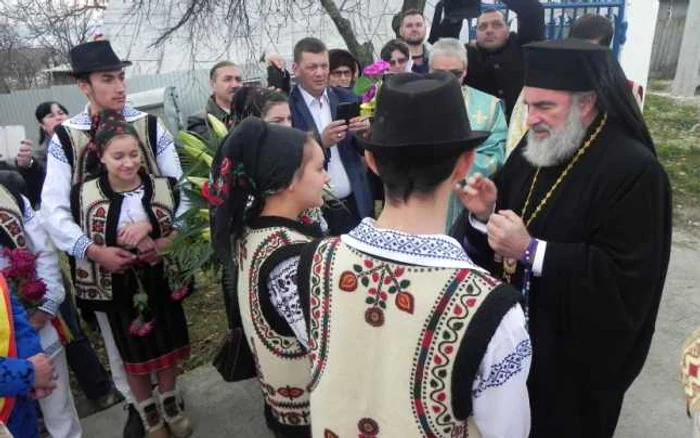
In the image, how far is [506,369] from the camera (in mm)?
1296

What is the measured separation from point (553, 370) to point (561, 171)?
836mm

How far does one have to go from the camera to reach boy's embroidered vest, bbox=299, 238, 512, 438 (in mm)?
1275

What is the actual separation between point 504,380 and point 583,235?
44.6 inches

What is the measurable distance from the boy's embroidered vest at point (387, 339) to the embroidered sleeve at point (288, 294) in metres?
0.29

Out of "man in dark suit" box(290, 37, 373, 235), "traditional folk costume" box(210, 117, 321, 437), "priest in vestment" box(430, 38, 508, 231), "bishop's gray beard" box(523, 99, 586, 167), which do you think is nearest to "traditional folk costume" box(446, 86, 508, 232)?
"priest in vestment" box(430, 38, 508, 231)

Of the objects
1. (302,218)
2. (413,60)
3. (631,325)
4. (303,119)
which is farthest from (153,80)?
(631,325)

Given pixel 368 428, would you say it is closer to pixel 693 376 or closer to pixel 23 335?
pixel 693 376

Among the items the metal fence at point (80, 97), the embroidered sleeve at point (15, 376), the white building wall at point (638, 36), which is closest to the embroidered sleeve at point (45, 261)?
the embroidered sleeve at point (15, 376)

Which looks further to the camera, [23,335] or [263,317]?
[23,335]

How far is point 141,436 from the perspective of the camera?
329 cm

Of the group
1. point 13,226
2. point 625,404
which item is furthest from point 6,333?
point 625,404

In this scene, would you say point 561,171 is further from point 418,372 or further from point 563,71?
point 418,372

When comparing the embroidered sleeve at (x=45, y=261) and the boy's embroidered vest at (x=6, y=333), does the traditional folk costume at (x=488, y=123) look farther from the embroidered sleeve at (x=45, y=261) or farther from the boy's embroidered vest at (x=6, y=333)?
the boy's embroidered vest at (x=6, y=333)

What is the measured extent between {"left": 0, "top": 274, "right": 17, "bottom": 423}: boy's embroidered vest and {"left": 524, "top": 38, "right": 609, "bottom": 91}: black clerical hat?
91.2 inches
